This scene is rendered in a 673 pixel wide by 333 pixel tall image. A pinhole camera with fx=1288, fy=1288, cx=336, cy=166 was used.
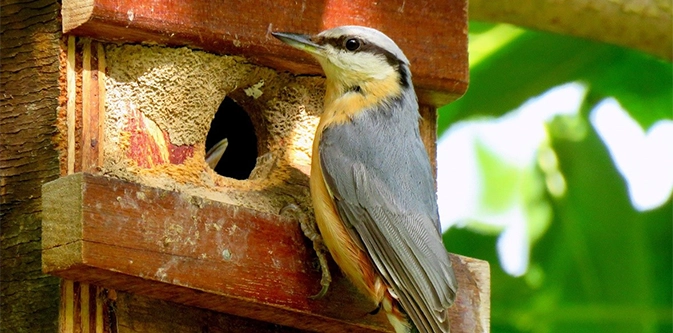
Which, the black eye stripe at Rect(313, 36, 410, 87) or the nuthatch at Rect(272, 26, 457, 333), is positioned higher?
the black eye stripe at Rect(313, 36, 410, 87)

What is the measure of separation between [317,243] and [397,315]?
1.16 feet

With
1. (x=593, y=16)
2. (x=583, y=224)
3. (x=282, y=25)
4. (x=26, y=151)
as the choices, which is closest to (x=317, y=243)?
(x=282, y=25)

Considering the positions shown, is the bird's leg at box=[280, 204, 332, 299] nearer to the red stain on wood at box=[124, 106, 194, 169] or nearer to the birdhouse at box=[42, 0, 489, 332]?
the birdhouse at box=[42, 0, 489, 332]

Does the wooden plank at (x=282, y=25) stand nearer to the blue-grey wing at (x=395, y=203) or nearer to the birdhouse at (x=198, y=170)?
the birdhouse at (x=198, y=170)

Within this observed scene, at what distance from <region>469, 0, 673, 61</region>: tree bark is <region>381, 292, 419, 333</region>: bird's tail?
1.52 metres

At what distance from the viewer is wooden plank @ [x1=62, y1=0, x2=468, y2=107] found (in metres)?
4.16

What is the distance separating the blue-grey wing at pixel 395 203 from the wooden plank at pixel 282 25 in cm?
33

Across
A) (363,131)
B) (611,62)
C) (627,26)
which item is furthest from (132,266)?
(611,62)

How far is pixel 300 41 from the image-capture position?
4.46 meters

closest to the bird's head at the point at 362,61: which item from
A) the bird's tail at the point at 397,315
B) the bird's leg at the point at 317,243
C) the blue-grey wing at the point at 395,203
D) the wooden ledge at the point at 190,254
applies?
the blue-grey wing at the point at 395,203

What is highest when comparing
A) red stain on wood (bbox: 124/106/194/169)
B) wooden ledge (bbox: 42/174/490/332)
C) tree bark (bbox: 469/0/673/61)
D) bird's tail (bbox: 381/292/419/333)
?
tree bark (bbox: 469/0/673/61)

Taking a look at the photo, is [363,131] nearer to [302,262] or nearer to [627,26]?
[302,262]

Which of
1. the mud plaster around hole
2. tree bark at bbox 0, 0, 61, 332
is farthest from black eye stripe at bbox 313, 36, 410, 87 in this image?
tree bark at bbox 0, 0, 61, 332

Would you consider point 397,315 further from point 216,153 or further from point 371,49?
point 216,153
